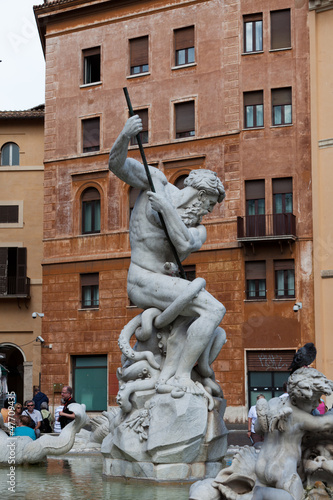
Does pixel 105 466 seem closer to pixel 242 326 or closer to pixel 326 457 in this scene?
pixel 326 457

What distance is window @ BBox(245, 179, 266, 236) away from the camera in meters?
32.4

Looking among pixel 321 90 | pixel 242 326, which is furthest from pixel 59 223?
pixel 321 90

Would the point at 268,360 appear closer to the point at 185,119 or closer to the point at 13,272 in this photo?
the point at 185,119

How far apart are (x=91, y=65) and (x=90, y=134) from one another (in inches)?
127

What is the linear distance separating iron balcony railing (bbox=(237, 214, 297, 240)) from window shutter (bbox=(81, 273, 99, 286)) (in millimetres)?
6654

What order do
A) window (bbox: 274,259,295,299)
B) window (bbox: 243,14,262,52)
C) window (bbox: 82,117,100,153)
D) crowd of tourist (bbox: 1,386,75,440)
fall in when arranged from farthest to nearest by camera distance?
window (bbox: 82,117,100,153)
window (bbox: 243,14,262,52)
window (bbox: 274,259,295,299)
crowd of tourist (bbox: 1,386,75,440)

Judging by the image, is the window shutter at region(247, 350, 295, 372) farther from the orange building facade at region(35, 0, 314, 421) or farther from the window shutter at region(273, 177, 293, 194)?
the window shutter at region(273, 177, 293, 194)

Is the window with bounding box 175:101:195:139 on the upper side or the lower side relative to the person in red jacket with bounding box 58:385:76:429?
upper

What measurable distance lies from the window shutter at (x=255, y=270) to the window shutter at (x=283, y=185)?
9.18ft

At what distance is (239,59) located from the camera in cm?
3372

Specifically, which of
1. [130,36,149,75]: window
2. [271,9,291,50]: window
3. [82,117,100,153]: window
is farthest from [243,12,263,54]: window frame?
[82,117,100,153]: window

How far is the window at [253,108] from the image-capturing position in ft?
110

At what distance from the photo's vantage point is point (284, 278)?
31.9 m

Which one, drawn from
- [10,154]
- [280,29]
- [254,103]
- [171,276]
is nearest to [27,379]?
[10,154]
